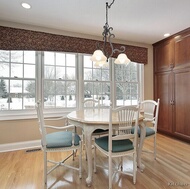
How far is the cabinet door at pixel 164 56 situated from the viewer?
3571 millimetres

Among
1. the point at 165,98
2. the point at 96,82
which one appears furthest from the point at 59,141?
the point at 165,98

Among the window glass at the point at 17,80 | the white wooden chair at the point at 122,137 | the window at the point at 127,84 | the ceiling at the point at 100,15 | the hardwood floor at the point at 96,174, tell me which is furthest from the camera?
the window at the point at 127,84

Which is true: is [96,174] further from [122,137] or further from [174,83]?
[174,83]

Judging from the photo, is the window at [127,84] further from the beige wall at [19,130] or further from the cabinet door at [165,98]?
the beige wall at [19,130]

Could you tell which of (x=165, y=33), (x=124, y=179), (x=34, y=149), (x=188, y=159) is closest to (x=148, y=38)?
(x=165, y=33)

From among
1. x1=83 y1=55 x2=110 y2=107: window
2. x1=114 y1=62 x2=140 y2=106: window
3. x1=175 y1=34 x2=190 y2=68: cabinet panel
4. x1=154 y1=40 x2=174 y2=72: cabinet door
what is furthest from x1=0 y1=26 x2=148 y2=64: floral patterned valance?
x1=175 y1=34 x2=190 y2=68: cabinet panel

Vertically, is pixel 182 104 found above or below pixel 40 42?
below

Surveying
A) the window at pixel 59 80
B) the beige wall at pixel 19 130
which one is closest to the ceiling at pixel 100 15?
the beige wall at pixel 19 130

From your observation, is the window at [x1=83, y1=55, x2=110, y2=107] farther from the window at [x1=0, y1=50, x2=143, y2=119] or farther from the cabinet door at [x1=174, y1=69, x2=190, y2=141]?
the cabinet door at [x1=174, y1=69, x2=190, y2=141]

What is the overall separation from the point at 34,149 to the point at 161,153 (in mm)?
2498

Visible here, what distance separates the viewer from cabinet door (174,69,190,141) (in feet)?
10.4

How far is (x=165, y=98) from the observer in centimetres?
373

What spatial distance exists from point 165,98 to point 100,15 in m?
2.64

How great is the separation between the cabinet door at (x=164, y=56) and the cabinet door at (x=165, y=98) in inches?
7.5
